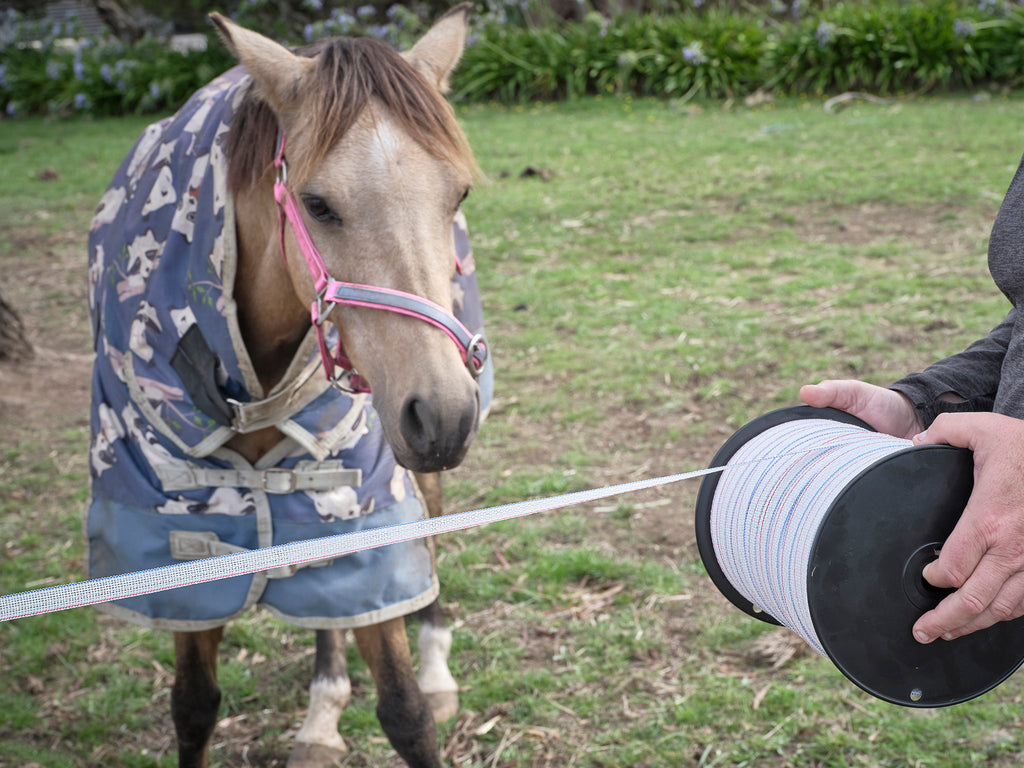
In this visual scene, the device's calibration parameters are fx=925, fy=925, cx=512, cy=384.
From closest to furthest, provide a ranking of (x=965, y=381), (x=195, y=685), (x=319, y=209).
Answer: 1. (x=965, y=381)
2. (x=319, y=209)
3. (x=195, y=685)

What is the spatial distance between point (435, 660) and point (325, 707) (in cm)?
41

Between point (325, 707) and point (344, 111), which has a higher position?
point (344, 111)

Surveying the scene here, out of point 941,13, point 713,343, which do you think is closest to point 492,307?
point 713,343

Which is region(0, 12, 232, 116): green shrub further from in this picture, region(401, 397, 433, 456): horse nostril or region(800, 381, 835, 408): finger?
region(800, 381, 835, 408): finger

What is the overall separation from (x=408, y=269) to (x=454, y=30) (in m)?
0.95

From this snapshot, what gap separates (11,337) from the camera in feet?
18.3

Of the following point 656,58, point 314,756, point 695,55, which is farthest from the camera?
point 656,58

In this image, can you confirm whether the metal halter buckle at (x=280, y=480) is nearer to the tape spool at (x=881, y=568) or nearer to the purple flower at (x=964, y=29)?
the tape spool at (x=881, y=568)

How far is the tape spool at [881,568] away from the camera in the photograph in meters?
1.44

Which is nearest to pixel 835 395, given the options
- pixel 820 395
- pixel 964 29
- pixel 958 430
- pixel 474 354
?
pixel 820 395

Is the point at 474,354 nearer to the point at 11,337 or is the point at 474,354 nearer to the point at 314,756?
the point at 314,756

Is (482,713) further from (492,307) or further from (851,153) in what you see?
(851,153)

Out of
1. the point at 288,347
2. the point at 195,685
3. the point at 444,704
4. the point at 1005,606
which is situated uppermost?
the point at 1005,606

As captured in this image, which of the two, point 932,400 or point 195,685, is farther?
point 195,685
